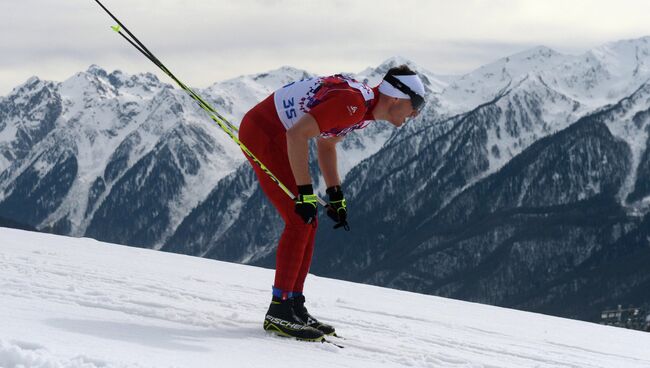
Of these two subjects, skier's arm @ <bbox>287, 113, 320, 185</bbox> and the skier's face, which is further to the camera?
the skier's face

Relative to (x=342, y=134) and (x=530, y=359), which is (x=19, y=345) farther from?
(x=530, y=359)

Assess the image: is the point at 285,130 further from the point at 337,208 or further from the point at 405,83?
the point at 405,83

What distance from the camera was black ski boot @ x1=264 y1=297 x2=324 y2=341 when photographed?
6.63 metres

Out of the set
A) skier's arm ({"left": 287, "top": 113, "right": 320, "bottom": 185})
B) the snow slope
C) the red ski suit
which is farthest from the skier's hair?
the snow slope

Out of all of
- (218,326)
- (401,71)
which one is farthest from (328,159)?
(218,326)

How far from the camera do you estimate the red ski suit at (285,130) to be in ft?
21.2

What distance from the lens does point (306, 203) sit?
20.8 feet

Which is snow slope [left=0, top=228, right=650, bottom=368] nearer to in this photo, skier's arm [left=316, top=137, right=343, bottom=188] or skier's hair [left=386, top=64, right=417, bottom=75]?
skier's arm [left=316, top=137, right=343, bottom=188]

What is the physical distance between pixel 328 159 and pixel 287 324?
1512 mm

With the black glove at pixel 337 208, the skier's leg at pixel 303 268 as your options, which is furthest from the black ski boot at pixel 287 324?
the black glove at pixel 337 208

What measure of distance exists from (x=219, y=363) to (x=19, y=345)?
1169mm

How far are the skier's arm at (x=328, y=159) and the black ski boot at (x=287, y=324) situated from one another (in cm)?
111

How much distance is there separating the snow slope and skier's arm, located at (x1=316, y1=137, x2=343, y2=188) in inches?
53.7

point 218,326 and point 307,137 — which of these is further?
point 218,326
